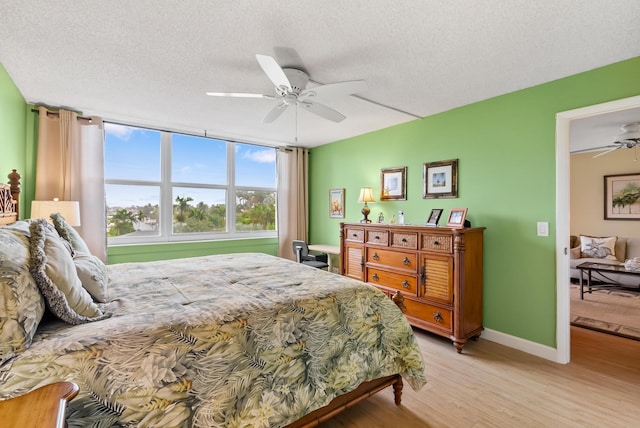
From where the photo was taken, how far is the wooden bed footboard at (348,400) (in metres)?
1.64

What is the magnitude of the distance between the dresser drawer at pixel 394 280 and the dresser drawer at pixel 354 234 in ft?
1.36

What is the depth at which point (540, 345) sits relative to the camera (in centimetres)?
273

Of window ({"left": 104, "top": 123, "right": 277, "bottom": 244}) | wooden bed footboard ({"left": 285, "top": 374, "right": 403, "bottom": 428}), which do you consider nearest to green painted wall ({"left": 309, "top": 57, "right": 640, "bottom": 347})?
wooden bed footboard ({"left": 285, "top": 374, "right": 403, "bottom": 428})

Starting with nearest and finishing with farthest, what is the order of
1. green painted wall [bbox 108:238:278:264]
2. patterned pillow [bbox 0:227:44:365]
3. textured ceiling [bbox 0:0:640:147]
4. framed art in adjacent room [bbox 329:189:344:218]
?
1. patterned pillow [bbox 0:227:44:365]
2. textured ceiling [bbox 0:0:640:147]
3. green painted wall [bbox 108:238:278:264]
4. framed art in adjacent room [bbox 329:189:344:218]

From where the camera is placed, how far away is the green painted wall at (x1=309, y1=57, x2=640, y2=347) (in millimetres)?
2630

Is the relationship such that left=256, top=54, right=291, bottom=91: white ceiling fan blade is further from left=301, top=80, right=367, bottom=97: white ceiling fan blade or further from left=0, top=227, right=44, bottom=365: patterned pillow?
left=0, top=227, right=44, bottom=365: patterned pillow

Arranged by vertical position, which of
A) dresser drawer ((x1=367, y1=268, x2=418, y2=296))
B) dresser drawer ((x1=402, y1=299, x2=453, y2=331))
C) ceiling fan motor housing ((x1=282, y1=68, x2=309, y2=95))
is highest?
ceiling fan motor housing ((x1=282, y1=68, x2=309, y2=95))

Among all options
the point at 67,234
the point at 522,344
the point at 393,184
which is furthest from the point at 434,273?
the point at 67,234

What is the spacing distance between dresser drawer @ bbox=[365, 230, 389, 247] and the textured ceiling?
1.48 metres

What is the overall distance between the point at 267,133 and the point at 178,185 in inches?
60.8

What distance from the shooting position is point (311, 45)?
83.0 inches

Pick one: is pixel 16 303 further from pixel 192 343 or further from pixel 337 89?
pixel 337 89

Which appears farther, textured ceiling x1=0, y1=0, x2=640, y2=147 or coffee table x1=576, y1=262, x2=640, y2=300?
coffee table x1=576, y1=262, x2=640, y2=300

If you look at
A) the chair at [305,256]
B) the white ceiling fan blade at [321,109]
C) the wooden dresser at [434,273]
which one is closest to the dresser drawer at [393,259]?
the wooden dresser at [434,273]
